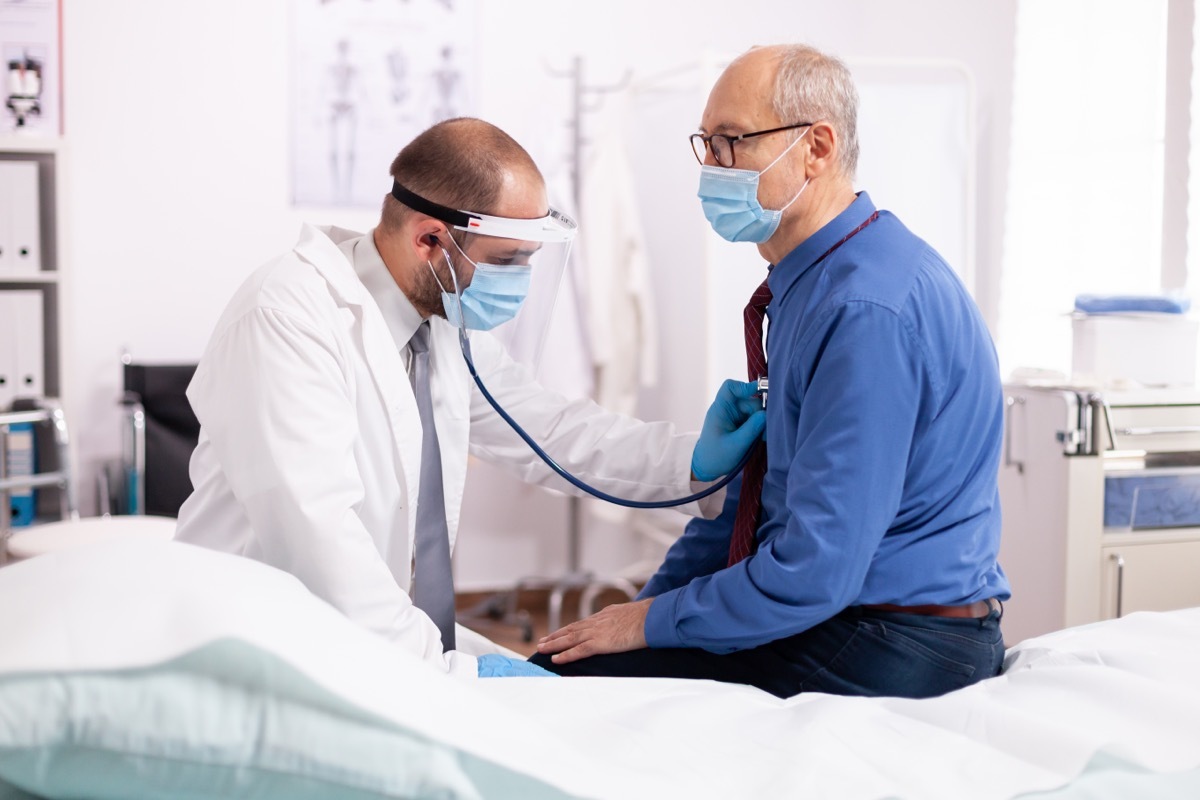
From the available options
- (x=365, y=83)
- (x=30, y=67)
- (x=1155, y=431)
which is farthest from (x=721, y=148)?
(x=30, y=67)

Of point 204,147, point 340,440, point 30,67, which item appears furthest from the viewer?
point 204,147

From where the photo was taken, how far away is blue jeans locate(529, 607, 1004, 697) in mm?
1355

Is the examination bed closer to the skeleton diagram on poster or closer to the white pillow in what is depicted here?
the white pillow

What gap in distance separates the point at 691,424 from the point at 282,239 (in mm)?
1398

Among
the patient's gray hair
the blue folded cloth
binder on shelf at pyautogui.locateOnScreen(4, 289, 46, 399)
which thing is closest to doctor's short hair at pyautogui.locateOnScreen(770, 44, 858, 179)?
the patient's gray hair

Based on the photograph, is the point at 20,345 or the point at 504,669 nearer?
the point at 504,669

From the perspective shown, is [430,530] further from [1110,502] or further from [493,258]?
[1110,502]

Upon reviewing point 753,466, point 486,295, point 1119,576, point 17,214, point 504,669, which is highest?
point 17,214

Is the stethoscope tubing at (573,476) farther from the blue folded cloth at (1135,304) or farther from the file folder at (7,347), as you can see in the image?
the file folder at (7,347)

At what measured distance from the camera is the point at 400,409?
154cm

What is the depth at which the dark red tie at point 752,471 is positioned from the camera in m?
1.54

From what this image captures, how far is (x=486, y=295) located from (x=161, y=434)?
192 centimetres

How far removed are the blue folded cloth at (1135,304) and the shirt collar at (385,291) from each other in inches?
68.8

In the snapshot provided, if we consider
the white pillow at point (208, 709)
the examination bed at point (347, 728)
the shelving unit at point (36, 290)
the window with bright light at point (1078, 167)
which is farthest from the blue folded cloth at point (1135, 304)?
the shelving unit at point (36, 290)
